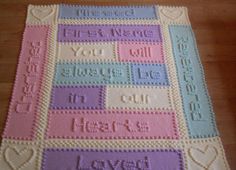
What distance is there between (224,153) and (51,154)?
59 centimetres

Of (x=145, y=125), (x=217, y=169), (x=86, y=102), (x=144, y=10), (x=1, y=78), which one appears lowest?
(x=217, y=169)

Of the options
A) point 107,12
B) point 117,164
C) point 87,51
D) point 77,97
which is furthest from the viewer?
point 107,12

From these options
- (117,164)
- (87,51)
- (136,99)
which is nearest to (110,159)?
(117,164)

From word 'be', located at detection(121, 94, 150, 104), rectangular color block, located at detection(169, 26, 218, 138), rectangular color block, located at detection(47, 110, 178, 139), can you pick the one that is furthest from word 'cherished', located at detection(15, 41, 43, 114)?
rectangular color block, located at detection(169, 26, 218, 138)

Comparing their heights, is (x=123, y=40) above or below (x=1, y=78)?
above

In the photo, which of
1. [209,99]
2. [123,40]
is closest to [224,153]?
[209,99]

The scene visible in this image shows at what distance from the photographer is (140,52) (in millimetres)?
1442

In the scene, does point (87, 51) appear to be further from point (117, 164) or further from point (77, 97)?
point (117, 164)

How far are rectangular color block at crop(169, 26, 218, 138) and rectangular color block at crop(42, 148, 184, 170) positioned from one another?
138mm

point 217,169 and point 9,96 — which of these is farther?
point 9,96

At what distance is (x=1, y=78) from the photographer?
4.44 ft

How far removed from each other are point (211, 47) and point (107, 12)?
51 cm

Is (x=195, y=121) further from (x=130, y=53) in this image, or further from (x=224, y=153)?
(x=130, y=53)

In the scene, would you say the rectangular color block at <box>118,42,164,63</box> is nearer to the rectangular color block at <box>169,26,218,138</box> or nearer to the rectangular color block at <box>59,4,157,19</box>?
the rectangular color block at <box>169,26,218,138</box>
